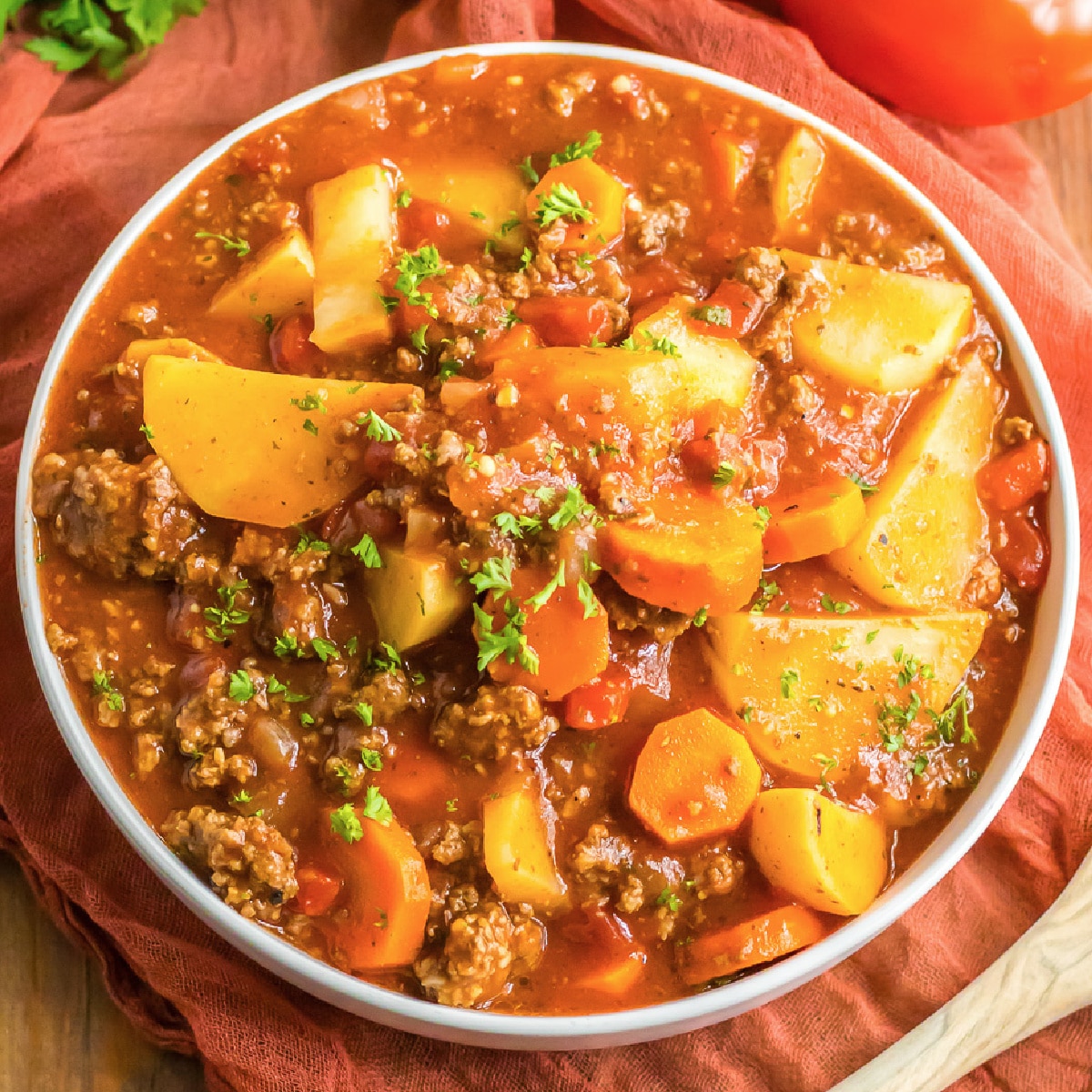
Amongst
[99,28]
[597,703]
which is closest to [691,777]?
[597,703]

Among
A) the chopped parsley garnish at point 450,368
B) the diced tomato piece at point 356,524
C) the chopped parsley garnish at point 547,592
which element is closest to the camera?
the chopped parsley garnish at point 547,592

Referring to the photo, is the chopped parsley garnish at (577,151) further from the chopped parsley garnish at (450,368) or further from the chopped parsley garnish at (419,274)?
the chopped parsley garnish at (450,368)

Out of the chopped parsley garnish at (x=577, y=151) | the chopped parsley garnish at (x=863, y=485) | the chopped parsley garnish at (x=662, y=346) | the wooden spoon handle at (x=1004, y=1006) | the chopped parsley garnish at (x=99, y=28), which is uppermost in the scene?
the chopped parsley garnish at (x=99, y=28)

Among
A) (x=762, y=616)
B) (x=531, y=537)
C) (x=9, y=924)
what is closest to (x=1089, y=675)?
(x=762, y=616)

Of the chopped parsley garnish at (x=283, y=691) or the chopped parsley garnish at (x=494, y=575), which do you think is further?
the chopped parsley garnish at (x=283, y=691)

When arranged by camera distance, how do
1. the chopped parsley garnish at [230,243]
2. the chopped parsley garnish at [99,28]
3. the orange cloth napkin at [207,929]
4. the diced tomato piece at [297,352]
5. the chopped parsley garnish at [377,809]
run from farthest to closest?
the chopped parsley garnish at [99,28], the orange cloth napkin at [207,929], the chopped parsley garnish at [230,243], the diced tomato piece at [297,352], the chopped parsley garnish at [377,809]

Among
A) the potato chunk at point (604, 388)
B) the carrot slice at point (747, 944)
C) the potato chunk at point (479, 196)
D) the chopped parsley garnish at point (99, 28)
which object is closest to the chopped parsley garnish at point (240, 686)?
the potato chunk at point (604, 388)

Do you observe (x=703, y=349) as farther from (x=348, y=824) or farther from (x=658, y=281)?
(x=348, y=824)

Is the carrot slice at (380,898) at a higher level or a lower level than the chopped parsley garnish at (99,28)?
lower
